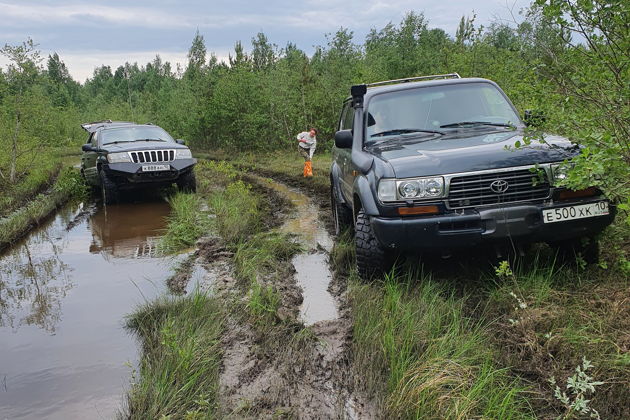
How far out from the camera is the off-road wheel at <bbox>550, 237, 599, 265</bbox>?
373cm

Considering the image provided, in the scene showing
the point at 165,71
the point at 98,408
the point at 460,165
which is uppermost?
the point at 165,71

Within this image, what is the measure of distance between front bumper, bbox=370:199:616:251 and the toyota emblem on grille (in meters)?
0.12

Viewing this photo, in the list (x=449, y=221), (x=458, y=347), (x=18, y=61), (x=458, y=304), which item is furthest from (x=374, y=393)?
(x=18, y=61)

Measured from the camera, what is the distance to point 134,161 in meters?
8.78

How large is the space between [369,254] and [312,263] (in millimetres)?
1525

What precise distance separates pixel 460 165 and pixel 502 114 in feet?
4.87

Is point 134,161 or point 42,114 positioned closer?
point 134,161

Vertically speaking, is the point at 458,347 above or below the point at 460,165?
below

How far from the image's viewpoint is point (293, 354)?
3152 millimetres

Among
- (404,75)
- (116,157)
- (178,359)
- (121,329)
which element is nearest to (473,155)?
(178,359)

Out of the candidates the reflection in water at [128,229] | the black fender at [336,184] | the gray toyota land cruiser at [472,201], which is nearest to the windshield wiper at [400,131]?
the gray toyota land cruiser at [472,201]

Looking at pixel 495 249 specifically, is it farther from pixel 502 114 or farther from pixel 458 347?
pixel 502 114

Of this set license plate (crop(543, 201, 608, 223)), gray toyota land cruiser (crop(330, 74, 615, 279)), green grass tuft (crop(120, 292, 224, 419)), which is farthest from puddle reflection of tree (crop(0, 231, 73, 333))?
license plate (crop(543, 201, 608, 223))

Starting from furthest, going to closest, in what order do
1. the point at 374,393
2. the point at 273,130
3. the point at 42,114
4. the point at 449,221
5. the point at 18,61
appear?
the point at 273,130 < the point at 42,114 < the point at 18,61 < the point at 449,221 < the point at 374,393
